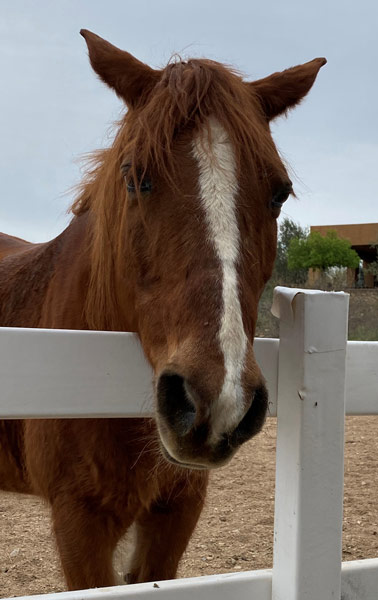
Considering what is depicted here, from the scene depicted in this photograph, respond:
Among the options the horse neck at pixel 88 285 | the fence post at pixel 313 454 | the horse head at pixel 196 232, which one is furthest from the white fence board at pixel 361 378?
the horse neck at pixel 88 285

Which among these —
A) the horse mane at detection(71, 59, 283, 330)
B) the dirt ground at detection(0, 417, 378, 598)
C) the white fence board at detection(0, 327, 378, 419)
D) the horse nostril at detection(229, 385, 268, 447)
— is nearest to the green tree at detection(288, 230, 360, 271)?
the dirt ground at detection(0, 417, 378, 598)

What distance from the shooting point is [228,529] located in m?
4.65

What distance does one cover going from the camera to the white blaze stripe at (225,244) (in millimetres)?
1216

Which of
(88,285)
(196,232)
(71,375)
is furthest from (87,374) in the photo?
(88,285)

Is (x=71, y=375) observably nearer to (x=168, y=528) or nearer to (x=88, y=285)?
(x=88, y=285)

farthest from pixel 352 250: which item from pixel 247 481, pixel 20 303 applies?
pixel 20 303

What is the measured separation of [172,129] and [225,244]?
0.45m

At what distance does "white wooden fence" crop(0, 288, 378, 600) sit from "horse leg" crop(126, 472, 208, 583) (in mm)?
945

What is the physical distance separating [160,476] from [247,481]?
12.2 ft

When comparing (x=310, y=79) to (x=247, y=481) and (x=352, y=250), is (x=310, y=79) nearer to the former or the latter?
(x=247, y=481)

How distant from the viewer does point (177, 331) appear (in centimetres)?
145

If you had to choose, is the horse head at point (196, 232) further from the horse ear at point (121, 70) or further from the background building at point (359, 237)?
the background building at point (359, 237)

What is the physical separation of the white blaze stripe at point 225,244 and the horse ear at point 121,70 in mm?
428

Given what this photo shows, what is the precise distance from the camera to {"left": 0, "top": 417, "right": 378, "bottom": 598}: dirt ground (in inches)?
154
